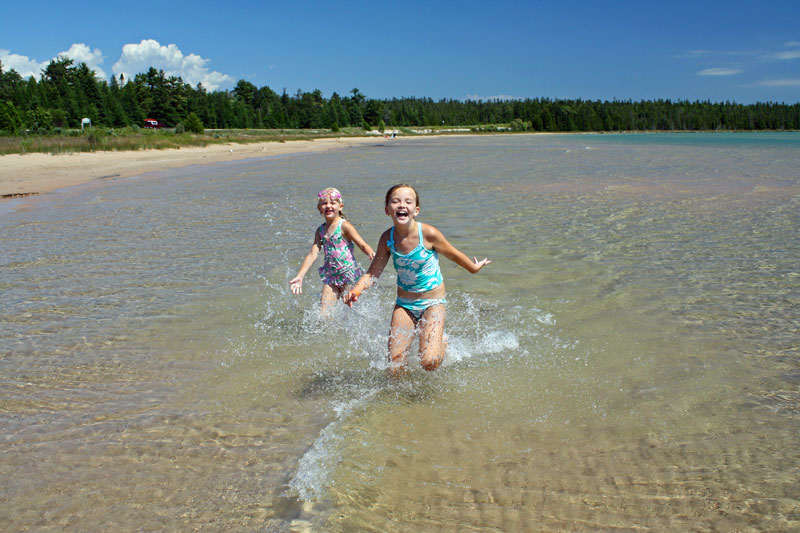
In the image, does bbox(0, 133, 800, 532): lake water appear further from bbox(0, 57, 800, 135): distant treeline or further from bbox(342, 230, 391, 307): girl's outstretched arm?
bbox(0, 57, 800, 135): distant treeline

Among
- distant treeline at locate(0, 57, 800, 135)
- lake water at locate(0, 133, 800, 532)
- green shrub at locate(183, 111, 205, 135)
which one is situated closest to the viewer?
lake water at locate(0, 133, 800, 532)

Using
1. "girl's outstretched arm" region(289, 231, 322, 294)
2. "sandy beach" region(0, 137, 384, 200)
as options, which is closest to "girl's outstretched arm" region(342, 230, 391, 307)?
"girl's outstretched arm" region(289, 231, 322, 294)

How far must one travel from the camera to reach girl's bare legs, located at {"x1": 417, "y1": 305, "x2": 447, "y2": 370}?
15.5ft

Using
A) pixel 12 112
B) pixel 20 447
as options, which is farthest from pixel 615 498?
pixel 12 112

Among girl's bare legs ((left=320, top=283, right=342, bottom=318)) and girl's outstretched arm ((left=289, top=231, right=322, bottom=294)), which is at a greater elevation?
girl's outstretched arm ((left=289, top=231, right=322, bottom=294))

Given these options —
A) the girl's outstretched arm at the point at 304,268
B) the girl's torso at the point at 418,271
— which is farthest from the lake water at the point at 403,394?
the girl's torso at the point at 418,271

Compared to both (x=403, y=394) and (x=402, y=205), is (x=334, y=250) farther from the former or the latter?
(x=403, y=394)

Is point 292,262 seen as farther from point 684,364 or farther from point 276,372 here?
point 684,364

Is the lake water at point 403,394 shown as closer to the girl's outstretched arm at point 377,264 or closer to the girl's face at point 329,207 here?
the girl's outstretched arm at point 377,264

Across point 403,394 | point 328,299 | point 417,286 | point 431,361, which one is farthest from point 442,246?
point 328,299

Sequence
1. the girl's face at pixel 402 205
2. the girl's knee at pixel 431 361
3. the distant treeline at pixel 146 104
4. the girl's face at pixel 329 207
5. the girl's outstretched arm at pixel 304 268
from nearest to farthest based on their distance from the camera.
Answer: the girl's face at pixel 402 205 → the girl's knee at pixel 431 361 → the girl's outstretched arm at pixel 304 268 → the girl's face at pixel 329 207 → the distant treeline at pixel 146 104

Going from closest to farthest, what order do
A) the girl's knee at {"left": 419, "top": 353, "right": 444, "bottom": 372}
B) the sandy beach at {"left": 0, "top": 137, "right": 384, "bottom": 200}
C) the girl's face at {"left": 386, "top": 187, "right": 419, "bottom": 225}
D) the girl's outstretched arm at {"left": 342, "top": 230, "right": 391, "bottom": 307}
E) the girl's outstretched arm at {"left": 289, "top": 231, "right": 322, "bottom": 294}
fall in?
1. the girl's face at {"left": 386, "top": 187, "right": 419, "bottom": 225}
2. the girl's knee at {"left": 419, "top": 353, "right": 444, "bottom": 372}
3. the girl's outstretched arm at {"left": 342, "top": 230, "right": 391, "bottom": 307}
4. the girl's outstretched arm at {"left": 289, "top": 231, "right": 322, "bottom": 294}
5. the sandy beach at {"left": 0, "top": 137, "right": 384, "bottom": 200}

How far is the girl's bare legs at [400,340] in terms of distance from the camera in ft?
15.6

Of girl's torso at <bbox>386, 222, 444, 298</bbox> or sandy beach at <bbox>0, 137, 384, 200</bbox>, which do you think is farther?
sandy beach at <bbox>0, 137, 384, 200</bbox>
